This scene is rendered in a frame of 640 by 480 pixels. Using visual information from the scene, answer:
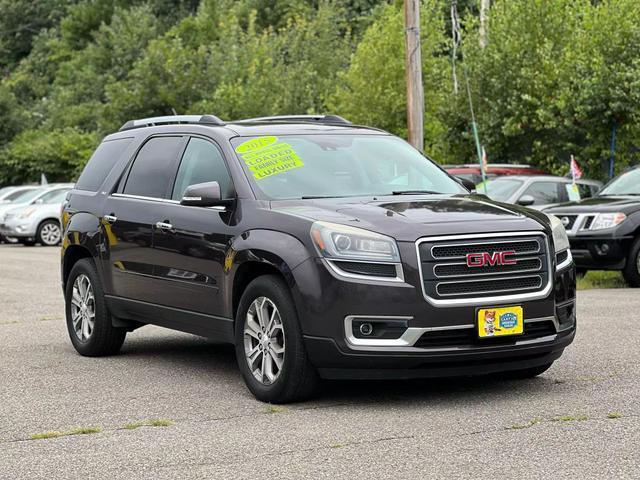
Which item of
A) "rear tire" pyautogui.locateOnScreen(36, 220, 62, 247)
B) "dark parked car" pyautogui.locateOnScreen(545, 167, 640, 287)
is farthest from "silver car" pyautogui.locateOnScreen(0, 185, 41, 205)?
"dark parked car" pyautogui.locateOnScreen(545, 167, 640, 287)

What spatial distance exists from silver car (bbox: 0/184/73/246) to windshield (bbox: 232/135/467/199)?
24.3m

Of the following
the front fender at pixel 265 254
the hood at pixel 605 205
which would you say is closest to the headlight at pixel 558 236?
the front fender at pixel 265 254

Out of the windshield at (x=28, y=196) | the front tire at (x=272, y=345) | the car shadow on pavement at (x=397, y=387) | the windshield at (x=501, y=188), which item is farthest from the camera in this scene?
the windshield at (x=28, y=196)

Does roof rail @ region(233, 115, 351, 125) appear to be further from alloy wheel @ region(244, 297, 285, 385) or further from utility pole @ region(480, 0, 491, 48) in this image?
utility pole @ region(480, 0, 491, 48)

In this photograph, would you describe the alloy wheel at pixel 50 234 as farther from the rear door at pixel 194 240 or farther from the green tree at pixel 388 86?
the rear door at pixel 194 240

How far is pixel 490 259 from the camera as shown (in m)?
7.45

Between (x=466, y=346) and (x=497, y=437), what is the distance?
93cm

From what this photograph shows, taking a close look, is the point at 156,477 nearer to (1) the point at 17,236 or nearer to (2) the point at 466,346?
(2) the point at 466,346

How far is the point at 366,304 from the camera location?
7254 millimetres

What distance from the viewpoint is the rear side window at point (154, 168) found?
933 centimetres

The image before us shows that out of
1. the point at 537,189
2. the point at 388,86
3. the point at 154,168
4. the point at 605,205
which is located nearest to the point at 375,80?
the point at 388,86

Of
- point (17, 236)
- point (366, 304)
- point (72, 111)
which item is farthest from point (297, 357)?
point (72, 111)

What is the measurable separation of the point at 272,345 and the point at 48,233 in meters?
26.1

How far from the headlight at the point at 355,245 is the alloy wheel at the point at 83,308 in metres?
3.26
